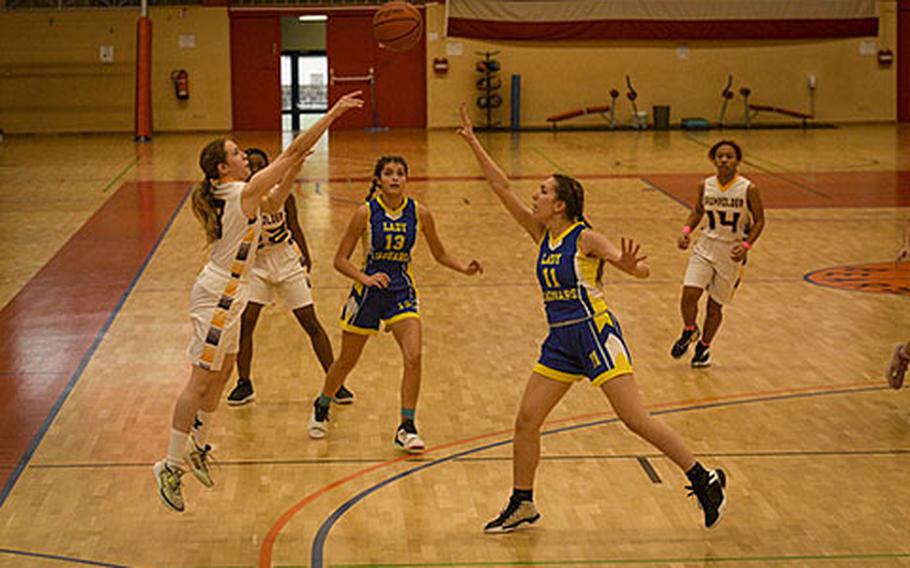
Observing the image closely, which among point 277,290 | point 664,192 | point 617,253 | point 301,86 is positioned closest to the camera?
point 617,253

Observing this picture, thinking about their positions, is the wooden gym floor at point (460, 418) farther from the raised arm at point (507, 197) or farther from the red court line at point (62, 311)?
the raised arm at point (507, 197)

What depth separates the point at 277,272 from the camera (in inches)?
338

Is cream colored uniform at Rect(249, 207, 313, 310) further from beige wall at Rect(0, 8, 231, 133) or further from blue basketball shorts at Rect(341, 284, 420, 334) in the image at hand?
beige wall at Rect(0, 8, 231, 133)

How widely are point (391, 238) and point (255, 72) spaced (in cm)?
2597

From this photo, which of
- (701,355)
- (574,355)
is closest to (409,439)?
(574,355)

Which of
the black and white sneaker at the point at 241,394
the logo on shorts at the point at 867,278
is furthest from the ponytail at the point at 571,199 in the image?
the logo on shorts at the point at 867,278

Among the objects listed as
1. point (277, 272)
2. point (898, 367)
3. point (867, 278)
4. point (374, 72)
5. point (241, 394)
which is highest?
point (374, 72)

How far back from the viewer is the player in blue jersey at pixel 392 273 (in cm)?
752

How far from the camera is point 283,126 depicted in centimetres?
3362

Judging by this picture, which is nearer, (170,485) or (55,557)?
(55,557)

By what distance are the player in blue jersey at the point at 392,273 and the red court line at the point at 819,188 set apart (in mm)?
11019

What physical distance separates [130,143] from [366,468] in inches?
924

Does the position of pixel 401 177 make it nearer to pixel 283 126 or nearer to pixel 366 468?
pixel 366 468

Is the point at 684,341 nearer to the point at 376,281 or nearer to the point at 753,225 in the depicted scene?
the point at 753,225
